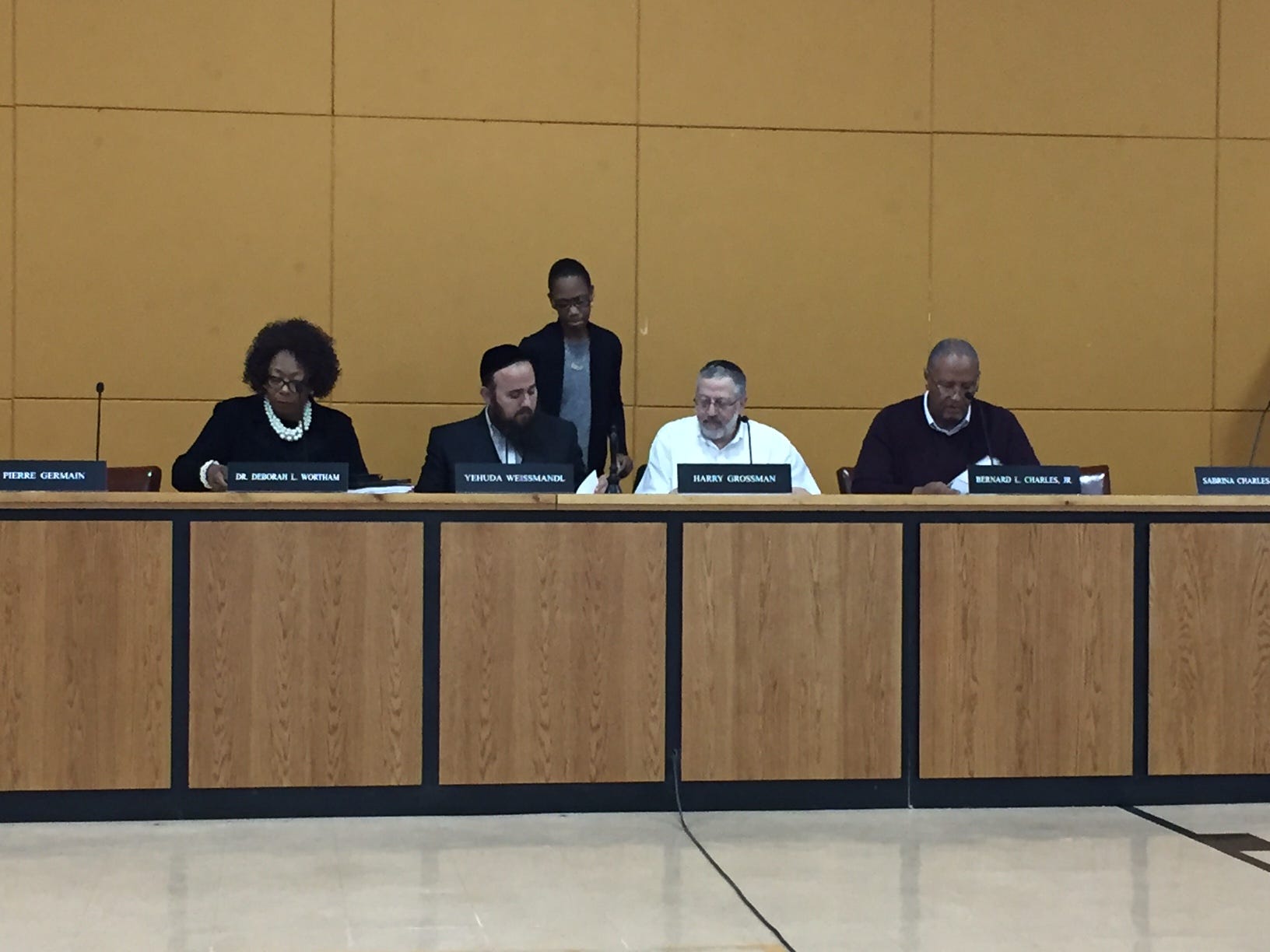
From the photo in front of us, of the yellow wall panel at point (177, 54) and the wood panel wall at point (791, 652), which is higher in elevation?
the yellow wall panel at point (177, 54)

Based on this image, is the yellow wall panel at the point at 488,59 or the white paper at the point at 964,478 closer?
the white paper at the point at 964,478

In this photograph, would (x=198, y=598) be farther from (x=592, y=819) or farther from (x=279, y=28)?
(x=279, y=28)

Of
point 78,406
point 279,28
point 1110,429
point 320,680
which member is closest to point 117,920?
point 320,680

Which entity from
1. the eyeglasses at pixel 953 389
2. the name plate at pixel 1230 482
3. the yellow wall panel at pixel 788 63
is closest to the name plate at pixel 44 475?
the eyeglasses at pixel 953 389

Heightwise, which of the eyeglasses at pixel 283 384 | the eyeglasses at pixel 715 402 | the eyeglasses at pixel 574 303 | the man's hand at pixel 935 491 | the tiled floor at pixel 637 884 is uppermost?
the eyeglasses at pixel 574 303

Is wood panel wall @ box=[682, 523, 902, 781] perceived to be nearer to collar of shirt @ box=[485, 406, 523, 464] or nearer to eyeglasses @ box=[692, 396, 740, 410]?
eyeglasses @ box=[692, 396, 740, 410]

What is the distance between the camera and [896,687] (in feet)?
14.3

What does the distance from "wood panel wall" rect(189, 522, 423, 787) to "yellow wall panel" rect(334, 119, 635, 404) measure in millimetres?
2382

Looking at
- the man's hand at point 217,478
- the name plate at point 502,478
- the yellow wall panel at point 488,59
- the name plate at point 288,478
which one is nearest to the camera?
the name plate at point 288,478

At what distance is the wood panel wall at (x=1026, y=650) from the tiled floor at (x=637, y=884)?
6.7 inches

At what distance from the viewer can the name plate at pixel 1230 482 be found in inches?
182

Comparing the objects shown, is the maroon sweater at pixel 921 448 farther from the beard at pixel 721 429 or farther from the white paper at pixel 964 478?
the beard at pixel 721 429

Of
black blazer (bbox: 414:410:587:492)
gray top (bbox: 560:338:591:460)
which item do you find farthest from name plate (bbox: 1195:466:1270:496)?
gray top (bbox: 560:338:591:460)

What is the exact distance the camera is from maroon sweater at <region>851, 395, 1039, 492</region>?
5297mm
